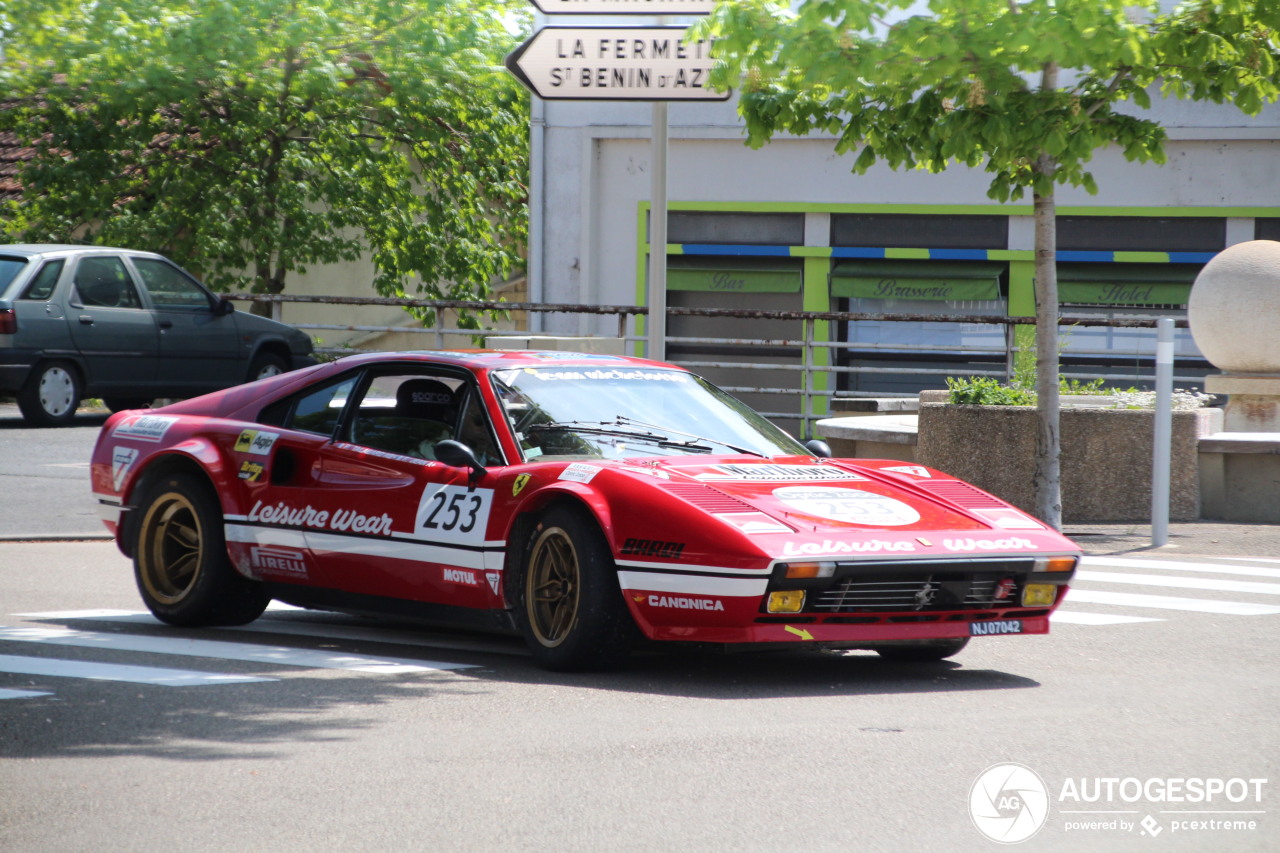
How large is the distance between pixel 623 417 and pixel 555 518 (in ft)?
2.67

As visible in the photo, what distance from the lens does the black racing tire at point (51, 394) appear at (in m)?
17.6

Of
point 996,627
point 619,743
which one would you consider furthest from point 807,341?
point 619,743

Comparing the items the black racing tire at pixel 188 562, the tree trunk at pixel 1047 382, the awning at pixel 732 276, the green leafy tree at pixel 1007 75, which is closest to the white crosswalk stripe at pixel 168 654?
the black racing tire at pixel 188 562

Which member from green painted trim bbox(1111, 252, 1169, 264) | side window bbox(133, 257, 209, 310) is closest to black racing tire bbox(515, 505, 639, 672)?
side window bbox(133, 257, 209, 310)

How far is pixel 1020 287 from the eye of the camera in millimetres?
23844

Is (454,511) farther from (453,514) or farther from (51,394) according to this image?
(51,394)

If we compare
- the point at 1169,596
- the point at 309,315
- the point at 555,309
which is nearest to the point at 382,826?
the point at 1169,596

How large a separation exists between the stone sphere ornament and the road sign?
7572 mm

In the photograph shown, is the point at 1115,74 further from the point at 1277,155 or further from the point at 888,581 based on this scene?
the point at 1277,155

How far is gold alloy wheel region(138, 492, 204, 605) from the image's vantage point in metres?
8.17

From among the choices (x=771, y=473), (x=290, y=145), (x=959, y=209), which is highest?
(x=290, y=145)

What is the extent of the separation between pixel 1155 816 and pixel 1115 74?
28.5 ft

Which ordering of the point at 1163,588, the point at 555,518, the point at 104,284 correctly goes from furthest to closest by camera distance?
the point at 104,284 → the point at 1163,588 → the point at 555,518

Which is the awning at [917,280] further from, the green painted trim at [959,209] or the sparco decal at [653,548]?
the sparco decal at [653,548]
